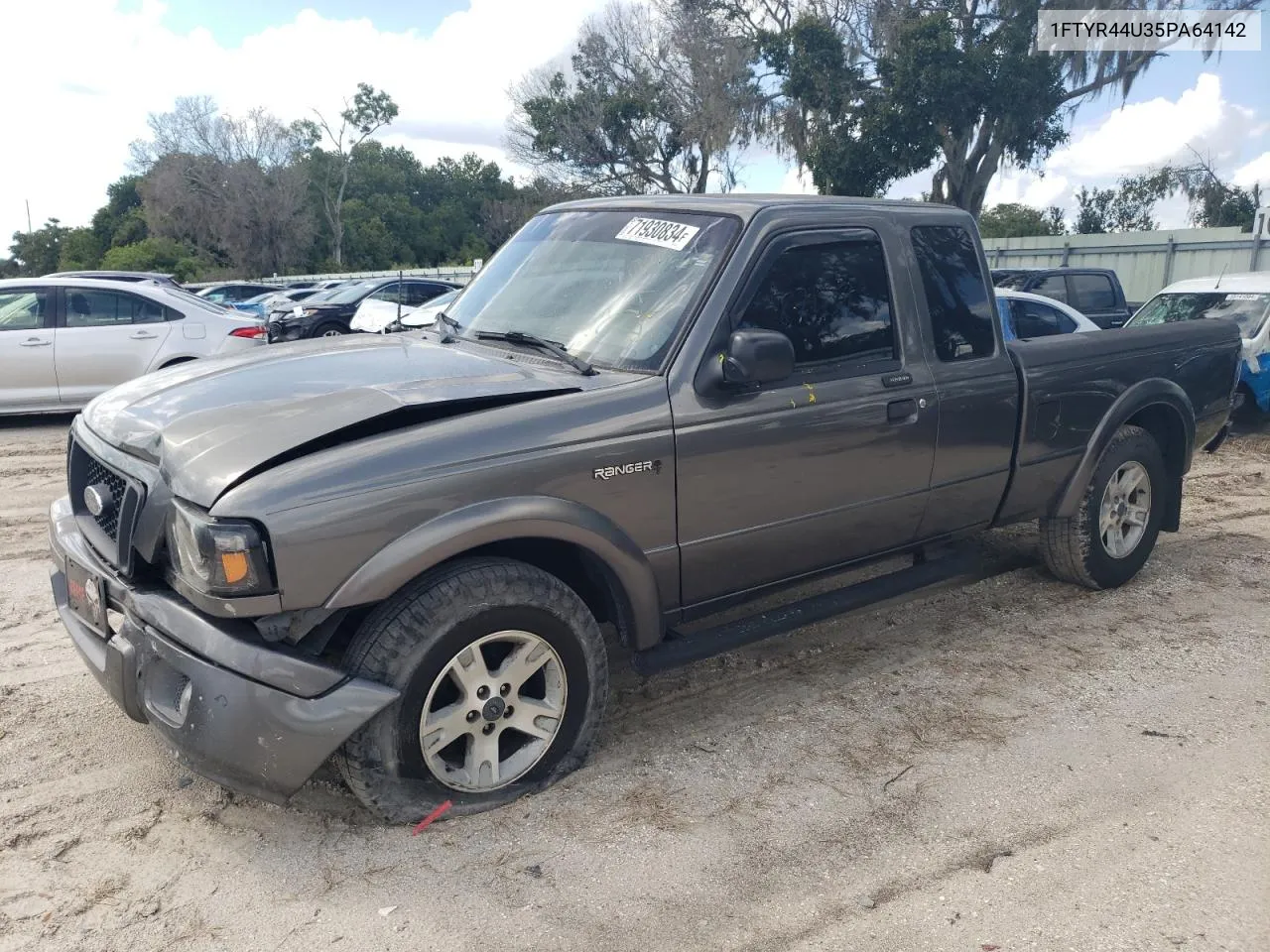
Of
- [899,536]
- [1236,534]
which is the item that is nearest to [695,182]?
[1236,534]

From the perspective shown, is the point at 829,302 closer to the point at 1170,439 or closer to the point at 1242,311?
the point at 1170,439

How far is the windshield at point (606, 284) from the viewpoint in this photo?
12.2 feet

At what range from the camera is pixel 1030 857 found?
124 inches

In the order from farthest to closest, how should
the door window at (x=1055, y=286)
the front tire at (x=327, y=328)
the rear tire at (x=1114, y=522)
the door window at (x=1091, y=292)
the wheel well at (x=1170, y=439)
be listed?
the front tire at (x=327, y=328) < the door window at (x=1091, y=292) < the door window at (x=1055, y=286) < the wheel well at (x=1170, y=439) < the rear tire at (x=1114, y=522)

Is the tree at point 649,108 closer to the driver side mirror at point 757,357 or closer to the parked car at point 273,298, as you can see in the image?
the parked car at point 273,298

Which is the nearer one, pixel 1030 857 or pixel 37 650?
pixel 1030 857

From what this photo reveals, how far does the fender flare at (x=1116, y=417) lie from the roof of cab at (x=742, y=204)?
4.48 ft

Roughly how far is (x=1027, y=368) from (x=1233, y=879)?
238 cm

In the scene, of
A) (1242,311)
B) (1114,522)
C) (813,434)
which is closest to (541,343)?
(813,434)

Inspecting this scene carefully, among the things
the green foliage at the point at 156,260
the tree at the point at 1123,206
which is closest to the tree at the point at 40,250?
the green foliage at the point at 156,260

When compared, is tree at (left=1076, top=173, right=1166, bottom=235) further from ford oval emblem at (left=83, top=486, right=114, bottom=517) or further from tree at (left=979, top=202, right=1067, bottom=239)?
ford oval emblem at (left=83, top=486, right=114, bottom=517)

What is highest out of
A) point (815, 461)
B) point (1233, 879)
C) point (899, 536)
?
point (815, 461)

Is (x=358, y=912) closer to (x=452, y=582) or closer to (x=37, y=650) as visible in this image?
(x=452, y=582)

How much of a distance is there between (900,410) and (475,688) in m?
2.08
